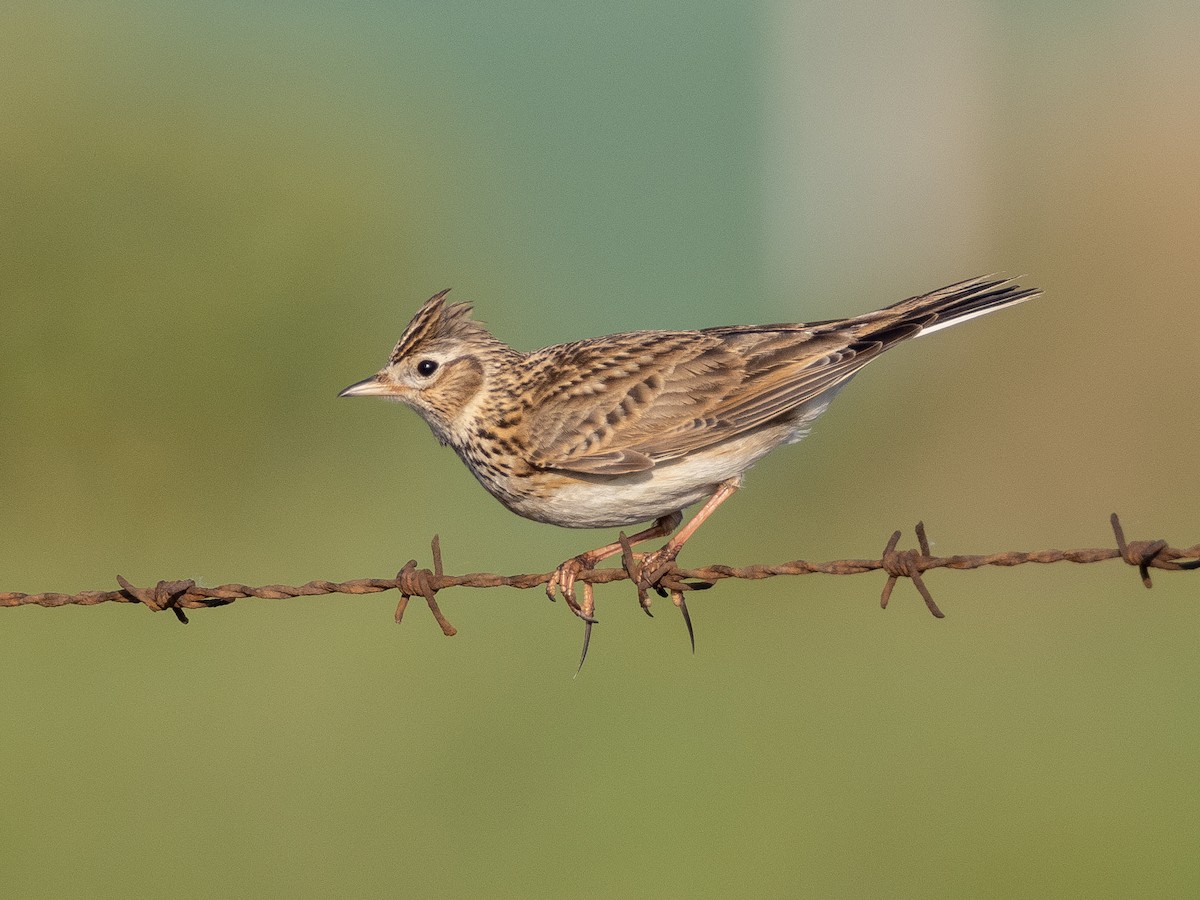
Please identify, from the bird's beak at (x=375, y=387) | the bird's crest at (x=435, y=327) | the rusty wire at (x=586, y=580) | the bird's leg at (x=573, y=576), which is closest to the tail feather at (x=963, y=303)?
the rusty wire at (x=586, y=580)

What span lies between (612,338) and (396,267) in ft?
62.3

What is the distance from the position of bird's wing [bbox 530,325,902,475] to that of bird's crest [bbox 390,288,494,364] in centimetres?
69

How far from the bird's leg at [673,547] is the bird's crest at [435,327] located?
165 centimetres

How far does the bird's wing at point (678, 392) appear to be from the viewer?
728cm

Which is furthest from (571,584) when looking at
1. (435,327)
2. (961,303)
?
(961,303)

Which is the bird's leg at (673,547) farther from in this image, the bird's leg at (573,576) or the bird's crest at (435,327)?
the bird's crest at (435,327)

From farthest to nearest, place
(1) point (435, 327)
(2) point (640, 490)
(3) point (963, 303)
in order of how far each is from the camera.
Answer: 1. (1) point (435, 327)
2. (2) point (640, 490)
3. (3) point (963, 303)

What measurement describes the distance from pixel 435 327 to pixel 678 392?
1.46 m

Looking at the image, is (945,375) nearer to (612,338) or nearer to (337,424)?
(337,424)

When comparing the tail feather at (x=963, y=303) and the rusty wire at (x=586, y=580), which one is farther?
the tail feather at (x=963, y=303)

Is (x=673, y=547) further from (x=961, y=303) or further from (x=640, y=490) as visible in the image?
(x=961, y=303)

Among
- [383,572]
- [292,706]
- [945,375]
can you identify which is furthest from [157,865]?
[945,375]

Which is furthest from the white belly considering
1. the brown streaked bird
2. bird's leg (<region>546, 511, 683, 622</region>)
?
bird's leg (<region>546, 511, 683, 622</region>)

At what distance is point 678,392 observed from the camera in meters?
7.56
